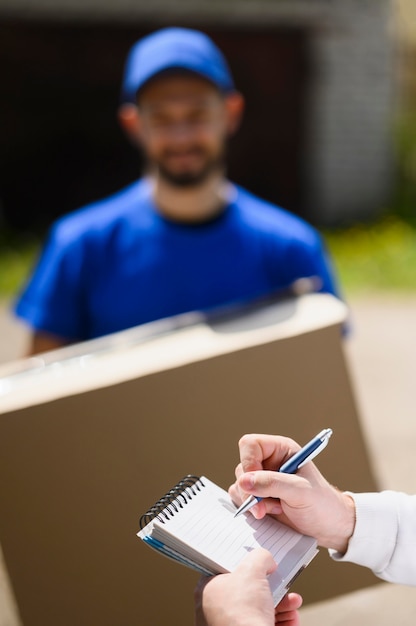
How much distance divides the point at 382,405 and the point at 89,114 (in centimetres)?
484

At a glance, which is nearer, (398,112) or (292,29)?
(292,29)

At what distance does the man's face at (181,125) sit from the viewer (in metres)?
1.91

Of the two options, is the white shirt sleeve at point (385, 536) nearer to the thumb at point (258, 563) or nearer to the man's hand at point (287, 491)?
the man's hand at point (287, 491)

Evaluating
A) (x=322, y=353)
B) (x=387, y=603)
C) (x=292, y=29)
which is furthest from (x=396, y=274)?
(x=322, y=353)

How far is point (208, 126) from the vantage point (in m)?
1.93

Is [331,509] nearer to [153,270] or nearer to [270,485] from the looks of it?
[270,485]

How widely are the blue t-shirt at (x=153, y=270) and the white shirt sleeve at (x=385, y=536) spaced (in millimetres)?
825

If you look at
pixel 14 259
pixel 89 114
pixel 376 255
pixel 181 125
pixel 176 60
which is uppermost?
pixel 176 60

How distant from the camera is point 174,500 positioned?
987mm

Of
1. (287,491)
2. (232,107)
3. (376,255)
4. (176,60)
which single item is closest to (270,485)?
(287,491)

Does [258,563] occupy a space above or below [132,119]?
below

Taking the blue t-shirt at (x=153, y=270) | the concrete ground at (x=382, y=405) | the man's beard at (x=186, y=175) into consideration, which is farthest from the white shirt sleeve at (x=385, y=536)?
the man's beard at (x=186, y=175)

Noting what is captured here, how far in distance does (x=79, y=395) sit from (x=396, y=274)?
5.25 meters

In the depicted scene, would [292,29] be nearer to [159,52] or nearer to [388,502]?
[159,52]
